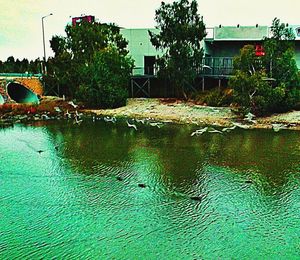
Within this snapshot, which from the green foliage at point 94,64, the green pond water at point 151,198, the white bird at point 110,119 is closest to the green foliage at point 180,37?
the green foliage at point 94,64

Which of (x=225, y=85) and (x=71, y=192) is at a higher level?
(x=225, y=85)

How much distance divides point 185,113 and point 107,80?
633 cm

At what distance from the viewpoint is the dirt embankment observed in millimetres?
23172

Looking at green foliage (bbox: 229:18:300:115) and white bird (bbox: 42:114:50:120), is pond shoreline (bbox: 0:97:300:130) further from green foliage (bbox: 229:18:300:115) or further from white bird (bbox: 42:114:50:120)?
green foliage (bbox: 229:18:300:115)

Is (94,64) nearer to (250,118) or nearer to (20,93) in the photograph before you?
(20,93)

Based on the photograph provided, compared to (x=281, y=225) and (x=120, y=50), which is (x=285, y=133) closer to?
(x=281, y=225)

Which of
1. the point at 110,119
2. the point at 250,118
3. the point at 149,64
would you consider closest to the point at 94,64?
the point at 110,119

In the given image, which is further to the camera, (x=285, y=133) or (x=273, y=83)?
(x=273, y=83)

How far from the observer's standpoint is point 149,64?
34.2 meters

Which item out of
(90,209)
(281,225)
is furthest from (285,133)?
(90,209)

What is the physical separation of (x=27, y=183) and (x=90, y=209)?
131 inches

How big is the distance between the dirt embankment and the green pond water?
3.17 metres

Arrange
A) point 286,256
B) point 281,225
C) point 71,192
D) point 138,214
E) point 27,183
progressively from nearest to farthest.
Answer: point 286,256 → point 281,225 → point 138,214 → point 71,192 → point 27,183

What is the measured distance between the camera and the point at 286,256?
28.2ft
